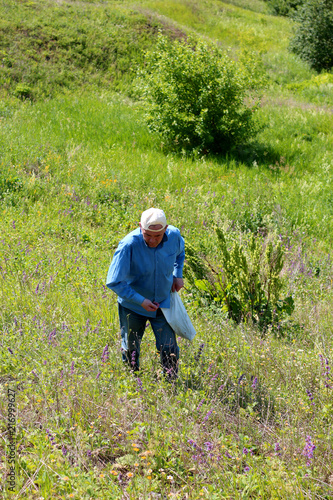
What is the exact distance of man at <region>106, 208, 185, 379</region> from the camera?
3400 millimetres

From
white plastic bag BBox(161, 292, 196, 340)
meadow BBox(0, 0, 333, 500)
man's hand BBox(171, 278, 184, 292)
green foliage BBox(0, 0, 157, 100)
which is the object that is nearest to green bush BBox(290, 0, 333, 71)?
green foliage BBox(0, 0, 157, 100)

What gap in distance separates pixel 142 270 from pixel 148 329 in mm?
1201

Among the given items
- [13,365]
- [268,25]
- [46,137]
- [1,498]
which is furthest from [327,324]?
[268,25]

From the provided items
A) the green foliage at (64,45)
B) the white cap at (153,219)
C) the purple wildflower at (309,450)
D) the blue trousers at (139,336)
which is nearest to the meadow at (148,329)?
the purple wildflower at (309,450)

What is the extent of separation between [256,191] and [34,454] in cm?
716

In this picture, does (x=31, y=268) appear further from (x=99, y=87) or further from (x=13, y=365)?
(x=99, y=87)

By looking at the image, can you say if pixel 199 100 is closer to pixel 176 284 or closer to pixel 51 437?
pixel 176 284

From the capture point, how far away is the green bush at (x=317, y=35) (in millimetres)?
24016

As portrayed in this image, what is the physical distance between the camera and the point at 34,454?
2875 mm

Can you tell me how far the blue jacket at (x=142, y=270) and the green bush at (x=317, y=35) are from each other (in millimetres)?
24763

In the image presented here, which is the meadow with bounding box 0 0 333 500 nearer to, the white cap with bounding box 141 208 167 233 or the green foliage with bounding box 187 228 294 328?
the green foliage with bounding box 187 228 294 328

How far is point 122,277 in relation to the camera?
3.43m

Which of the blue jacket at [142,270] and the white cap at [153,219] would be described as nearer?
the white cap at [153,219]

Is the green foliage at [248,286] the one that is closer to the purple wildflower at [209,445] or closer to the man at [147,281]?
the man at [147,281]
